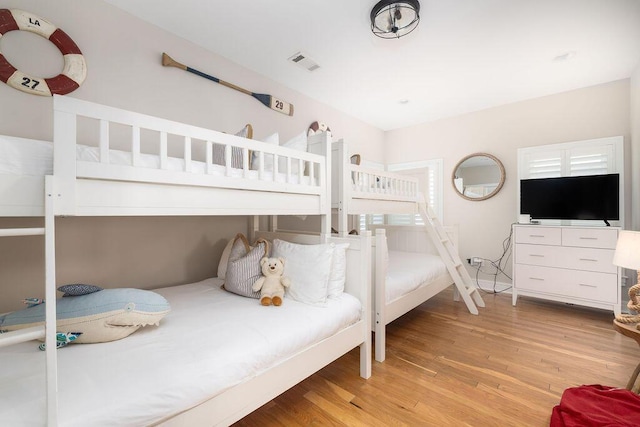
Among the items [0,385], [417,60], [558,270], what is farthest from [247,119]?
[558,270]

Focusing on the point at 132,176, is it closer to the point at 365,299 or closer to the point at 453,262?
the point at 365,299

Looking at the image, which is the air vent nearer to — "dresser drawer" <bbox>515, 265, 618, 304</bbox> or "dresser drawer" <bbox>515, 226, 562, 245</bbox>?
"dresser drawer" <bbox>515, 226, 562, 245</bbox>

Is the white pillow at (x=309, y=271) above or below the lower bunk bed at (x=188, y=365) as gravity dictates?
above

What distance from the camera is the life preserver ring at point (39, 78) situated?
1657 millimetres

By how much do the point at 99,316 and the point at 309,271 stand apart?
1.05m

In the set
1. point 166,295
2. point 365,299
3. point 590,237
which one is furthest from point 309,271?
point 590,237

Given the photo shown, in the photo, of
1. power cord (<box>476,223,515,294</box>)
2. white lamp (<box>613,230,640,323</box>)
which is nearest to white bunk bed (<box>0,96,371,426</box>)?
white lamp (<box>613,230,640,323</box>)

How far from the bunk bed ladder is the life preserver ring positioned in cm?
321

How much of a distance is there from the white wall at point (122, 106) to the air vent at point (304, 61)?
0.49m

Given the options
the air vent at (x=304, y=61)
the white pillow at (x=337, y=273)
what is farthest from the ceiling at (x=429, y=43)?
the white pillow at (x=337, y=273)

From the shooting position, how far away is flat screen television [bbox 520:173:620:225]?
2875mm

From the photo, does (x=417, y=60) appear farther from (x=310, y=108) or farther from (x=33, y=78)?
(x=33, y=78)

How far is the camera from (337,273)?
6.05ft

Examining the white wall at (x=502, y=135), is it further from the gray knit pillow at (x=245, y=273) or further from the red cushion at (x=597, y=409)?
the gray knit pillow at (x=245, y=273)
